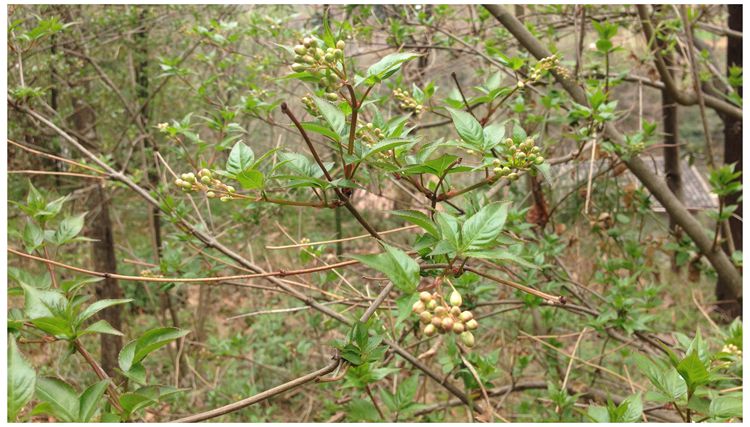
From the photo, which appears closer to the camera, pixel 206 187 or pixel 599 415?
pixel 206 187

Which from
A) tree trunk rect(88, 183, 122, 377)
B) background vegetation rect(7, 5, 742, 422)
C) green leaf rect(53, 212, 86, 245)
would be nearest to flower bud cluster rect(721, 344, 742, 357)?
background vegetation rect(7, 5, 742, 422)

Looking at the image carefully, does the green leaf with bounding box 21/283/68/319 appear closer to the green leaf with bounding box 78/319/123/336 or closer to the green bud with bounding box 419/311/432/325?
the green leaf with bounding box 78/319/123/336

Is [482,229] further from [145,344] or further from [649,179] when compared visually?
[649,179]

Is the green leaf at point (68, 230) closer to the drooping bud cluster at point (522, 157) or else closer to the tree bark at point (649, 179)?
the drooping bud cluster at point (522, 157)

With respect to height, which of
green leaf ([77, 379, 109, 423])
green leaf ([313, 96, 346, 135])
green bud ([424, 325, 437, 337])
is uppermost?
green leaf ([313, 96, 346, 135])

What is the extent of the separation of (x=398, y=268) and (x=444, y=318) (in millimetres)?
87

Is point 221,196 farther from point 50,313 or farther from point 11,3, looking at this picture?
point 11,3

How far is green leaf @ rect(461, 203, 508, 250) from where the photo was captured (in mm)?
694

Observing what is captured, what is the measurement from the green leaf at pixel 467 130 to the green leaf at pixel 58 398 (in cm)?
61

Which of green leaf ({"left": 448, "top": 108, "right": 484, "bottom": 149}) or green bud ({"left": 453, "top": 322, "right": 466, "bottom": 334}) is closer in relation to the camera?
green bud ({"left": 453, "top": 322, "right": 466, "bottom": 334})

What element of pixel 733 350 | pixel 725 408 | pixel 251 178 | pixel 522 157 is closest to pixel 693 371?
pixel 725 408

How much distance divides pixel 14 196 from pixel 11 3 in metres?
1.97

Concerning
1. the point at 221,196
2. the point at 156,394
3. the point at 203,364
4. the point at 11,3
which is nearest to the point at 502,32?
the point at 11,3

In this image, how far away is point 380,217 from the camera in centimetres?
482
